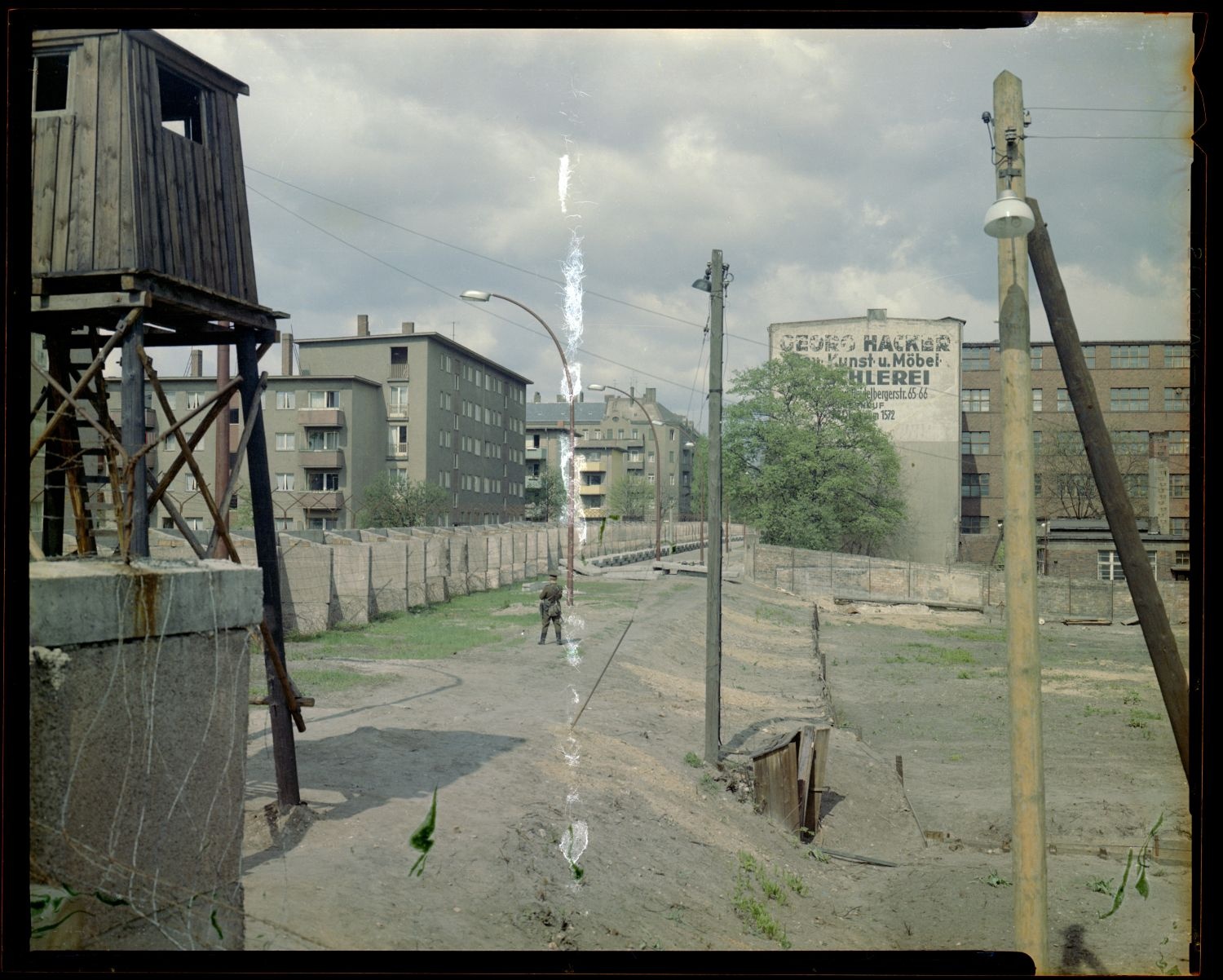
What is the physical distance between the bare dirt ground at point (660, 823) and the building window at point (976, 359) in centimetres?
→ 3431

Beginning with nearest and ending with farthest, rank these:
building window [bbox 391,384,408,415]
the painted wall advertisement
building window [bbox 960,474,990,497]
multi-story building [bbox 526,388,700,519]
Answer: the painted wall advertisement, building window [bbox 391,384,408,415], building window [bbox 960,474,990,497], multi-story building [bbox 526,388,700,519]

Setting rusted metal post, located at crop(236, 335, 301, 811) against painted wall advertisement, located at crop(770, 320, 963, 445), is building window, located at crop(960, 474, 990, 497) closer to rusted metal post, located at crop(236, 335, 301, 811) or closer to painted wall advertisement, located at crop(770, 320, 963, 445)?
painted wall advertisement, located at crop(770, 320, 963, 445)

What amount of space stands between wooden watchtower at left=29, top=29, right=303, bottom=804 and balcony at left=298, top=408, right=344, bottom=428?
1764 inches

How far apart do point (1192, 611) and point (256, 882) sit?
19.5 feet

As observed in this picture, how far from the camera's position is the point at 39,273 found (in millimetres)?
6414

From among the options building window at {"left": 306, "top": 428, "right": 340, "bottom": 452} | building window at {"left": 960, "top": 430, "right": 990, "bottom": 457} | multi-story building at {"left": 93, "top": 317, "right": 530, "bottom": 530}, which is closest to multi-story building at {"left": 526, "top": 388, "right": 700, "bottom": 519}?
multi-story building at {"left": 93, "top": 317, "right": 530, "bottom": 530}

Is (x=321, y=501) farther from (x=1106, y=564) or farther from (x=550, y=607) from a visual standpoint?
(x=1106, y=564)

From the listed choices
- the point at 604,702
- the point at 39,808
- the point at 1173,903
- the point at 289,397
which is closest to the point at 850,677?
the point at 604,702

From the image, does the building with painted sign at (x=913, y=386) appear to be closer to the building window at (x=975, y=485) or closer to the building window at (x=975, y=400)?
the building window at (x=975, y=485)

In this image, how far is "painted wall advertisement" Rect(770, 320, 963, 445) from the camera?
47.6 m

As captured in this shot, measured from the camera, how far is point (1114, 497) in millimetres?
5508

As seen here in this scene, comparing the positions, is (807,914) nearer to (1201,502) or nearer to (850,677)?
(1201,502)

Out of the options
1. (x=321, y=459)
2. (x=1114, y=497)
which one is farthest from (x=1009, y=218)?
(x=321, y=459)

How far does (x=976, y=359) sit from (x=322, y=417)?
39152mm
